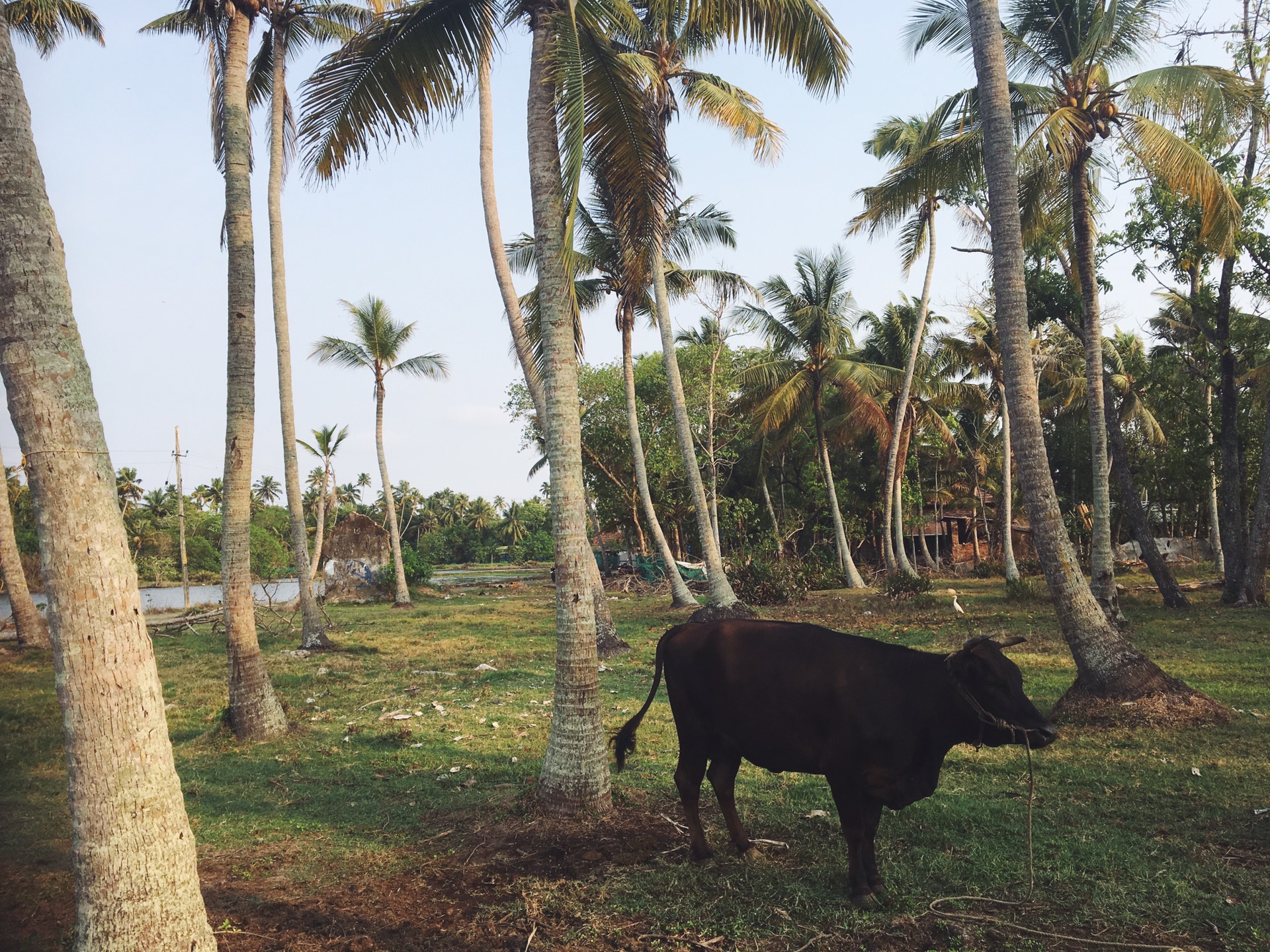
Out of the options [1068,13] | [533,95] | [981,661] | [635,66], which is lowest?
[981,661]

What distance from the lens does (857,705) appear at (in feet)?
15.6

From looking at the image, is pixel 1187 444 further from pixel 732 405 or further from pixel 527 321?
pixel 527 321

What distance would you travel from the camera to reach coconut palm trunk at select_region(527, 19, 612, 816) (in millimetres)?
6164

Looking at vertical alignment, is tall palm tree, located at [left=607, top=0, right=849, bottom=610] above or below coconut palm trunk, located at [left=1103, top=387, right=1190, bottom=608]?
above

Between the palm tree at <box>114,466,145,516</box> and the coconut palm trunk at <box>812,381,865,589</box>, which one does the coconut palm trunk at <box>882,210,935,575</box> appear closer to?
the coconut palm trunk at <box>812,381,865,589</box>

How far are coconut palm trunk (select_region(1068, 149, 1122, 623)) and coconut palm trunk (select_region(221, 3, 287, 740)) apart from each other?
1182 cm

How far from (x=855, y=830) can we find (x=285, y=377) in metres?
15.0

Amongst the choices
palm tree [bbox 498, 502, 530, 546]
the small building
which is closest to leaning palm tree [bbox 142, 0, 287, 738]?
the small building

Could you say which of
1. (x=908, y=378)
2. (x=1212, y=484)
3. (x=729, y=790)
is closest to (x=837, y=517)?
(x=908, y=378)

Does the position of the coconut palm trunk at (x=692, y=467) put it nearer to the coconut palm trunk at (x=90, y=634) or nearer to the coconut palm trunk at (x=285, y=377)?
the coconut palm trunk at (x=285, y=377)

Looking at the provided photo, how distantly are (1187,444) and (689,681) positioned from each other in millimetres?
24310

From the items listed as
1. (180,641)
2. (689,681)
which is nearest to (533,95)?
(689,681)

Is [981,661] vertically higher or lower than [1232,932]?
higher

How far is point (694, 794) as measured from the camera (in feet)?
17.2
